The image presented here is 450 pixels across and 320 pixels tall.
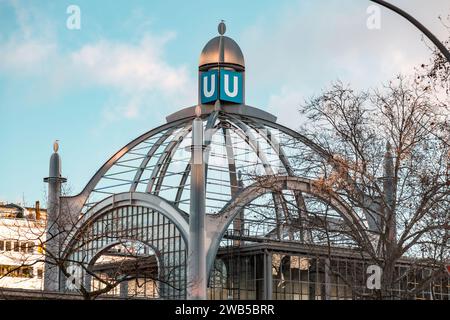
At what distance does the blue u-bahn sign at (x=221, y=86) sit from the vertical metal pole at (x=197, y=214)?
1067 centimetres

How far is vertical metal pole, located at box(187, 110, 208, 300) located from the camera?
56.2 meters

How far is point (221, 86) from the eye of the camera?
222ft

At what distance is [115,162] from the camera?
6700 centimetres

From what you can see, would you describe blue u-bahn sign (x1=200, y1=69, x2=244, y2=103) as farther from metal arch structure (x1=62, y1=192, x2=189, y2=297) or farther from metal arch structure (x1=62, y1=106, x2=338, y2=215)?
metal arch structure (x1=62, y1=192, x2=189, y2=297)

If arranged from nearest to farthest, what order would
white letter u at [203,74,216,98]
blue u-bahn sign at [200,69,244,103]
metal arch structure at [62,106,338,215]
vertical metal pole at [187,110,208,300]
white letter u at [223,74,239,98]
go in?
vertical metal pole at [187,110,208,300] < metal arch structure at [62,106,338,215] < blue u-bahn sign at [200,69,244,103] < white letter u at [223,74,239,98] < white letter u at [203,74,216,98]

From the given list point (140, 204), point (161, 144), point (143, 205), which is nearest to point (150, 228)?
point (143, 205)

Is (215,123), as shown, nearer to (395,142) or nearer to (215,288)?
(215,288)

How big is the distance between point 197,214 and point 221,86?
1344 cm

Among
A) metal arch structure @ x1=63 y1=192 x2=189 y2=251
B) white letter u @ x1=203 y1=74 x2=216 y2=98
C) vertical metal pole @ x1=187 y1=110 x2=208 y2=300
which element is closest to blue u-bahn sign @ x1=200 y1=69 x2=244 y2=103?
white letter u @ x1=203 y1=74 x2=216 y2=98

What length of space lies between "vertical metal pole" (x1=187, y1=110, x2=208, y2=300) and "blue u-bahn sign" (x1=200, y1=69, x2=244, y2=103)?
10.7 meters

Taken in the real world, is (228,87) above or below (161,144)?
above

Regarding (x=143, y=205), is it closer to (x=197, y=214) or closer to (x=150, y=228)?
(x=150, y=228)

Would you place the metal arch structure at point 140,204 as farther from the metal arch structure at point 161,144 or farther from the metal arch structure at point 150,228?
the metal arch structure at point 161,144

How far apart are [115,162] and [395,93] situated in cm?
2906
